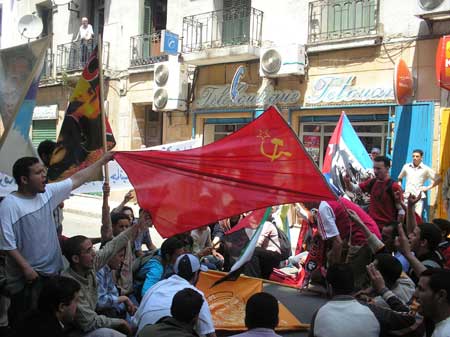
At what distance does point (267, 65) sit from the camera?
12.9m

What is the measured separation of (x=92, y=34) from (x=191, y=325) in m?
16.2

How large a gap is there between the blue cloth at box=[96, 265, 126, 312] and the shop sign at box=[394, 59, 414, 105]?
7.70 meters

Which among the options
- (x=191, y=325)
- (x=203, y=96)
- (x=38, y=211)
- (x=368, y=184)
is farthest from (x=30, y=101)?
(x=203, y=96)

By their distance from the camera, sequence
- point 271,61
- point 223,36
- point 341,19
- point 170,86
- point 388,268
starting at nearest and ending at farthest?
point 388,268
point 341,19
point 271,61
point 223,36
point 170,86

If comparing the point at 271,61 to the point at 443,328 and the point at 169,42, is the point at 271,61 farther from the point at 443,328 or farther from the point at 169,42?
the point at 443,328

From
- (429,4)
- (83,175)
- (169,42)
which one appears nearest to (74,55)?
(169,42)

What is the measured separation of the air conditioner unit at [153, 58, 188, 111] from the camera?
15172 mm

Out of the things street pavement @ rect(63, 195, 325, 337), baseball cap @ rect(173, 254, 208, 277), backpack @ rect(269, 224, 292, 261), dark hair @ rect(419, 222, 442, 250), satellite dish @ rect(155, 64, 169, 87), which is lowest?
street pavement @ rect(63, 195, 325, 337)

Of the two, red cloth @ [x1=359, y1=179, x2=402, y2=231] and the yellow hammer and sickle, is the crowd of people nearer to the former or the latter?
red cloth @ [x1=359, y1=179, x2=402, y2=231]

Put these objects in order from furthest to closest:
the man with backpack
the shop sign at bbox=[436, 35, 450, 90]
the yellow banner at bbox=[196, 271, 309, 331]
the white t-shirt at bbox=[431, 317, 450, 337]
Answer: the shop sign at bbox=[436, 35, 450, 90] < the man with backpack < the yellow banner at bbox=[196, 271, 309, 331] < the white t-shirt at bbox=[431, 317, 450, 337]

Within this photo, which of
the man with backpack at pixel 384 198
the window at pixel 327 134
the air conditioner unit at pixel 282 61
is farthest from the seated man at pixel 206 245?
the air conditioner unit at pixel 282 61

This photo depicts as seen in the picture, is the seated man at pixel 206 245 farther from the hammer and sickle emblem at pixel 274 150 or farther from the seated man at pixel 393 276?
the seated man at pixel 393 276

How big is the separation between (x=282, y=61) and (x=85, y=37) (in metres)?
8.09

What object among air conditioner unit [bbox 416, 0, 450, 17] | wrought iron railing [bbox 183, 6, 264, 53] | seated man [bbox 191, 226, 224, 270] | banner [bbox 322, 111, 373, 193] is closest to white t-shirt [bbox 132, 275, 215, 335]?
seated man [bbox 191, 226, 224, 270]
